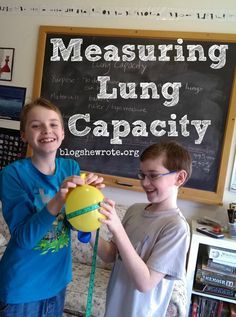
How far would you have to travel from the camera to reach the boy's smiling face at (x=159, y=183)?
0.89 meters

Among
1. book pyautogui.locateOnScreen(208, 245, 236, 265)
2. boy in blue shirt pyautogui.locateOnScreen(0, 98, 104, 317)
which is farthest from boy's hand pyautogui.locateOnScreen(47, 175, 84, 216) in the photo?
book pyautogui.locateOnScreen(208, 245, 236, 265)

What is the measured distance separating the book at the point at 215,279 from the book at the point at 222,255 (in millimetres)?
102

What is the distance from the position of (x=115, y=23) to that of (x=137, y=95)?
24.4 inches

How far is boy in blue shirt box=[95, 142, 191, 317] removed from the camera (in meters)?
0.80

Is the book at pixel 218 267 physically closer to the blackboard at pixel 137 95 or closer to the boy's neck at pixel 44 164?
the blackboard at pixel 137 95

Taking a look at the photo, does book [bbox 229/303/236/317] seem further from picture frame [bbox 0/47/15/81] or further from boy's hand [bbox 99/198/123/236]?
picture frame [bbox 0/47/15/81]

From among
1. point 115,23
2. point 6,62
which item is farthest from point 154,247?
point 6,62

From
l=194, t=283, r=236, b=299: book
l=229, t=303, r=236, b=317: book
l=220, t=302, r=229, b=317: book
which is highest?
l=194, t=283, r=236, b=299: book

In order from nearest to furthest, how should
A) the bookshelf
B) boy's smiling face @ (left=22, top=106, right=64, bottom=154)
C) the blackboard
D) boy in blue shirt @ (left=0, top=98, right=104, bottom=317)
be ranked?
boy in blue shirt @ (left=0, top=98, right=104, bottom=317) → boy's smiling face @ (left=22, top=106, right=64, bottom=154) → the bookshelf → the blackboard

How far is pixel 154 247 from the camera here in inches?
33.2

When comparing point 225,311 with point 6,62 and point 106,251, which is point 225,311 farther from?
point 6,62

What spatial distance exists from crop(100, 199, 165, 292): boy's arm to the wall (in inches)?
60.2

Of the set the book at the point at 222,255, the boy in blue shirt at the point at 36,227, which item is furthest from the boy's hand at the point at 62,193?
the book at the point at 222,255

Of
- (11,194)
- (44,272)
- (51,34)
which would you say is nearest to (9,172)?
(11,194)
